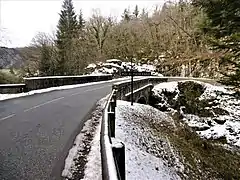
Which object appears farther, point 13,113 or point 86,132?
point 13,113

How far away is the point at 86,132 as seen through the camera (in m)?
9.70

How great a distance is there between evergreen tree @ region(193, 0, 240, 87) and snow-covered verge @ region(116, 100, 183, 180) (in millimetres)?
3654

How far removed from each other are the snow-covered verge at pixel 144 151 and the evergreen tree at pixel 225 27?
12.0 ft

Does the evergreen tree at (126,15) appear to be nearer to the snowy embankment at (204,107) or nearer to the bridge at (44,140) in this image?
the snowy embankment at (204,107)

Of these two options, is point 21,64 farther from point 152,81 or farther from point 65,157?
point 65,157

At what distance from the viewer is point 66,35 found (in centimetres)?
6150

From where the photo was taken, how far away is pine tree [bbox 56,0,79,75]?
54.8 m

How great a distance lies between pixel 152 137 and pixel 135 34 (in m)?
55.8

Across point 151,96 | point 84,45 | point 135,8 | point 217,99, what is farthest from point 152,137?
point 135,8

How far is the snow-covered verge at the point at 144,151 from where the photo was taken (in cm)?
991

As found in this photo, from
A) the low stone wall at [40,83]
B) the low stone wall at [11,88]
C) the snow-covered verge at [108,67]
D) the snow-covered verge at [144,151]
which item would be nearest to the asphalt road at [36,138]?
the snow-covered verge at [144,151]

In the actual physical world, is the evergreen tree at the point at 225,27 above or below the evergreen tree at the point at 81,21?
below

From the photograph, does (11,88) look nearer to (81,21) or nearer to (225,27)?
(225,27)

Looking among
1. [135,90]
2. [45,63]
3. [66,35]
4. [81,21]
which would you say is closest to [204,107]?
[135,90]
